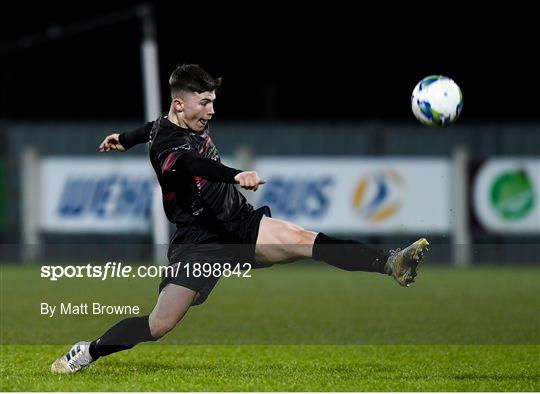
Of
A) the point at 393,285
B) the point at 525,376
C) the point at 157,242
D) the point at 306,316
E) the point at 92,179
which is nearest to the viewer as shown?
the point at 525,376

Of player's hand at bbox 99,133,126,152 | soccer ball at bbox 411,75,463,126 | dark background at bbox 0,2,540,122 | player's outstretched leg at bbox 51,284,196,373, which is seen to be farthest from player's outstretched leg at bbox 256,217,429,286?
dark background at bbox 0,2,540,122

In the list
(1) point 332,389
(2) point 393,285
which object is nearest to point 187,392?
(1) point 332,389

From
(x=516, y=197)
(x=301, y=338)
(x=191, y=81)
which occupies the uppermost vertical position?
(x=191, y=81)

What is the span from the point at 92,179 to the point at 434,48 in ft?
42.6

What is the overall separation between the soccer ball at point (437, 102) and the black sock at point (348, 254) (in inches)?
49.2

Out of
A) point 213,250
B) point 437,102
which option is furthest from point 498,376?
point 213,250

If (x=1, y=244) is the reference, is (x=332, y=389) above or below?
above

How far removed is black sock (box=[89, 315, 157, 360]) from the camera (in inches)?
305

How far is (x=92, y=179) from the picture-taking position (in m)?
20.5

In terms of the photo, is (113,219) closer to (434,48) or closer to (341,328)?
(341,328)

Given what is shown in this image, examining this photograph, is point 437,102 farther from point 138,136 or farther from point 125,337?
point 125,337

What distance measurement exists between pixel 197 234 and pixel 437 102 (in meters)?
1.87

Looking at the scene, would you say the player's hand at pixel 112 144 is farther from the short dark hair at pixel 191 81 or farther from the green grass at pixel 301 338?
the green grass at pixel 301 338

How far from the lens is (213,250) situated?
777cm
